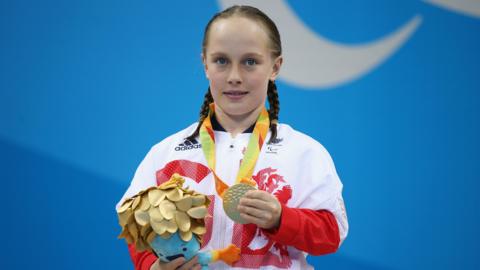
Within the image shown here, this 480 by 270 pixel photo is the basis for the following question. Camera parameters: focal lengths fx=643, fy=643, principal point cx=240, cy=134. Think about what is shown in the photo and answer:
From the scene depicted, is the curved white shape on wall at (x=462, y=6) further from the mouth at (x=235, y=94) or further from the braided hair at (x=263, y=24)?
the mouth at (x=235, y=94)

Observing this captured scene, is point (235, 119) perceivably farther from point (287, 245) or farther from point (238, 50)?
point (287, 245)

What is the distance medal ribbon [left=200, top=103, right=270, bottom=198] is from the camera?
177 centimetres

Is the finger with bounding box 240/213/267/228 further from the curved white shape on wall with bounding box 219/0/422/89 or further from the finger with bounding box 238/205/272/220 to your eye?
the curved white shape on wall with bounding box 219/0/422/89

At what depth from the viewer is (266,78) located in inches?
74.6

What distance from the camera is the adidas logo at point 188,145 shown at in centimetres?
193

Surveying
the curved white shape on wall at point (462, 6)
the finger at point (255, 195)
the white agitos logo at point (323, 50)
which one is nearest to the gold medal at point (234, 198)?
the finger at point (255, 195)

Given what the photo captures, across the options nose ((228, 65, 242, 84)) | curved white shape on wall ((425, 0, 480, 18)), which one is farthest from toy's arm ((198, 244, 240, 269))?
curved white shape on wall ((425, 0, 480, 18))

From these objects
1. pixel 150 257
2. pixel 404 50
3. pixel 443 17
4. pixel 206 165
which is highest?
pixel 443 17

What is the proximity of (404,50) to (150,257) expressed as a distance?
1.98 meters

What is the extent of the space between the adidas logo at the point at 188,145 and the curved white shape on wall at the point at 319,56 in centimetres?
136

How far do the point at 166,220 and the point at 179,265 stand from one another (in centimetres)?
15

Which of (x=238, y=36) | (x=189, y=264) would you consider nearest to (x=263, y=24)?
(x=238, y=36)

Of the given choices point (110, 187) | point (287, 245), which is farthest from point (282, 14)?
point (287, 245)

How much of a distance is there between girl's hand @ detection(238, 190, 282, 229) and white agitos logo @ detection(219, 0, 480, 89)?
5.53 ft
